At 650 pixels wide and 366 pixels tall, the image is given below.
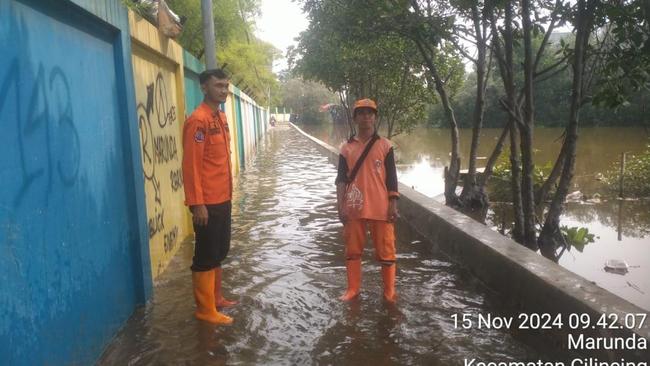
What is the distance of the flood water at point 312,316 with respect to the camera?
139 inches

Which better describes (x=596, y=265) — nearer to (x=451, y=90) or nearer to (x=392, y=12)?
(x=392, y=12)

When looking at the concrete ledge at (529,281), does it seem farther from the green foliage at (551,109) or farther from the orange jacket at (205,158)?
the green foliage at (551,109)

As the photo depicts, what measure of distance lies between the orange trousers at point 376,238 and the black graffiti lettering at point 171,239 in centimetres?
211

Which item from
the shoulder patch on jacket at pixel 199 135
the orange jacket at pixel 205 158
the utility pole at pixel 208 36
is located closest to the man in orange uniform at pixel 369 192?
the orange jacket at pixel 205 158

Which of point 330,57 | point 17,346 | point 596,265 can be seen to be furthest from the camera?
point 330,57

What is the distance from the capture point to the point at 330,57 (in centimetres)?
1526

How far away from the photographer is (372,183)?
4.31m

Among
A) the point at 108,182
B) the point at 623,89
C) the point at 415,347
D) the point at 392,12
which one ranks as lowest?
the point at 415,347

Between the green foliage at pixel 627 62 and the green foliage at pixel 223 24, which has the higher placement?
the green foliage at pixel 223 24

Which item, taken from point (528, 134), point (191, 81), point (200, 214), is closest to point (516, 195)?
point (528, 134)

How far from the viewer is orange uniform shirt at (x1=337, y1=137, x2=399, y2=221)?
14.1ft

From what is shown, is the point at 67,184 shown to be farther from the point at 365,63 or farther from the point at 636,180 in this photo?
the point at 636,180

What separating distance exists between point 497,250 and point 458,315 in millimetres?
882

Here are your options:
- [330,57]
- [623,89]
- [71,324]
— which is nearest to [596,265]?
[623,89]
